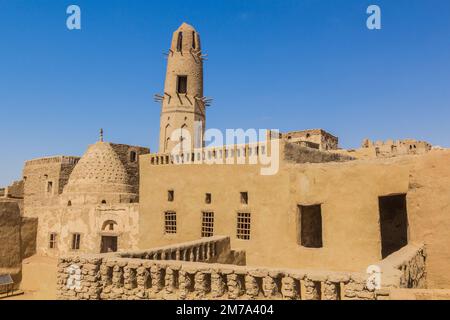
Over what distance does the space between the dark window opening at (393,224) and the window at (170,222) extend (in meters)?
9.75

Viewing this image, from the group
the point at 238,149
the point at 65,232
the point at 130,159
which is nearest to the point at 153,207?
the point at 238,149

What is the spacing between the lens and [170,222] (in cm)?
2020

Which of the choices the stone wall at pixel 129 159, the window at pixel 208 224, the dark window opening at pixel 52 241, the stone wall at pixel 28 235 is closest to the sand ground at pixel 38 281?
the stone wall at pixel 28 235

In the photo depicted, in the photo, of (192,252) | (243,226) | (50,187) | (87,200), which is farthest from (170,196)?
(50,187)

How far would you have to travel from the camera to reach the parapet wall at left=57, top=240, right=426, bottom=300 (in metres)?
7.23

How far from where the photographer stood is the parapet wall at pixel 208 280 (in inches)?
285

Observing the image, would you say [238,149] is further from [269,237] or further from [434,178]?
[434,178]

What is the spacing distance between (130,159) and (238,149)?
68.9 feet

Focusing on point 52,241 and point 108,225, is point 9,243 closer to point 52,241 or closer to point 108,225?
point 52,241

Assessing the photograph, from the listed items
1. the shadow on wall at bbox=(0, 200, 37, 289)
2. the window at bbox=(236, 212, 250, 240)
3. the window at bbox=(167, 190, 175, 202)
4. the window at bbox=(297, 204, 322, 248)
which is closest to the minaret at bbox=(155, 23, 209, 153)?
the shadow on wall at bbox=(0, 200, 37, 289)

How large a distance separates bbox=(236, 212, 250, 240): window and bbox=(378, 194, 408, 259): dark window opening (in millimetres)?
5652

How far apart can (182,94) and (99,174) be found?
1022 centimetres

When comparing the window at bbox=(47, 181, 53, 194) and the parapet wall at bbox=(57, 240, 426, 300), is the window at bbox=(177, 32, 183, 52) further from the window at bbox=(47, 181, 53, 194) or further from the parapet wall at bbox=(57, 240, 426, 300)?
the parapet wall at bbox=(57, 240, 426, 300)

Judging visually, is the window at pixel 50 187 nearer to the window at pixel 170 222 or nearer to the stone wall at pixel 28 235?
the stone wall at pixel 28 235
